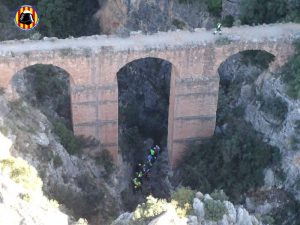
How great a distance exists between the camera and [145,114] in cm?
4978

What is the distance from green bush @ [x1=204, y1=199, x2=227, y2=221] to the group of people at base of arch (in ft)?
50.5

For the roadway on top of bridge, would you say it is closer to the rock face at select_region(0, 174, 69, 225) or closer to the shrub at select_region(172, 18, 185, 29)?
the shrub at select_region(172, 18, 185, 29)

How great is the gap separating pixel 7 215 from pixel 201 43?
19.7 metres

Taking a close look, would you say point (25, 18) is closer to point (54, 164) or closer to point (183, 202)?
point (54, 164)

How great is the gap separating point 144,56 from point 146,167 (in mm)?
11672

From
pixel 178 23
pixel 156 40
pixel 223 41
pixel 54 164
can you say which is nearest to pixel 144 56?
pixel 156 40

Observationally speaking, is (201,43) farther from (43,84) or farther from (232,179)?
(43,84)

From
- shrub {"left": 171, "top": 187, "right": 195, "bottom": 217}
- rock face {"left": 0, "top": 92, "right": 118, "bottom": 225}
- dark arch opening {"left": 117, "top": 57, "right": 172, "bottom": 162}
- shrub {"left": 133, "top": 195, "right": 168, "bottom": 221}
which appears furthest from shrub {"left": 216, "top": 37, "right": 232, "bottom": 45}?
shrub {"left": 133, "top": 195, "right": 168, "bottom": 221}

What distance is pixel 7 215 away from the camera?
77.2 ft

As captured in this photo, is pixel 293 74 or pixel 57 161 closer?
pixel 57 161

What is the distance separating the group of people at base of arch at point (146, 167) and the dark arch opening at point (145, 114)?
0.33 m

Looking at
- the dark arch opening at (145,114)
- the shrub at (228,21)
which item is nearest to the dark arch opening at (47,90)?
the dark arch opening at (145,114)

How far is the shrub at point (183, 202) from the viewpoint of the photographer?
1166 inches

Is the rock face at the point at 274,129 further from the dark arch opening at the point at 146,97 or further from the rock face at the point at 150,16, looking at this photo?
the dark arch opening at the point at 146,97
